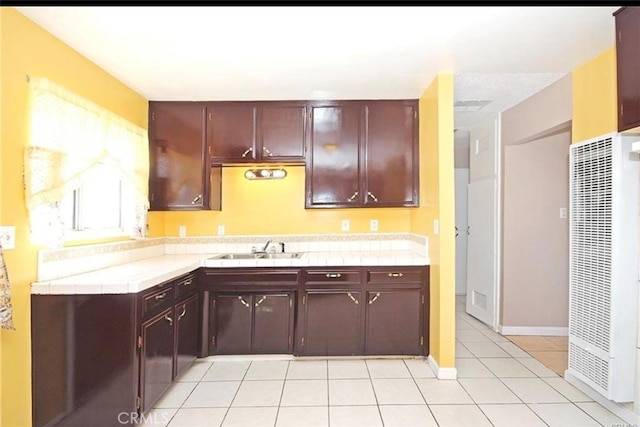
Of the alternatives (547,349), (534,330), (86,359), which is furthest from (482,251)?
(86,359)

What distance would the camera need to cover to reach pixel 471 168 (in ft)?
14.4

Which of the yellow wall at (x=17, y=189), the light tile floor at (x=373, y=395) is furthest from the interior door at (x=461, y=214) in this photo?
the yellow wall at (x=17, y=189)

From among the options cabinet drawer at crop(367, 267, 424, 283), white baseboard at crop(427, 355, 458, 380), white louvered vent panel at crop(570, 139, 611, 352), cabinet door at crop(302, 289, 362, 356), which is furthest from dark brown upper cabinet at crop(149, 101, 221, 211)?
white louvered vent panel at crop(570, 139, 611, 352)

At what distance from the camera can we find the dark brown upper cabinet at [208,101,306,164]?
329cm

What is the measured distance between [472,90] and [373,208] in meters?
1.36

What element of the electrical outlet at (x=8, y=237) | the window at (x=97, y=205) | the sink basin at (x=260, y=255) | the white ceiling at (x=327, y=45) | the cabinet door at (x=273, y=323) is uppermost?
the white ceiling at (x=327, y=45)

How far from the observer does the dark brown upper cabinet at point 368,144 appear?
129 inches

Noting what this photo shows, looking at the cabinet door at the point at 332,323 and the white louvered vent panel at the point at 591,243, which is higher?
the white louvered vent panel at the point at 591,243

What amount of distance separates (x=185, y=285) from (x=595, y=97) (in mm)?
3247

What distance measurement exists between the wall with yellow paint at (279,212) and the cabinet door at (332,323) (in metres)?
0.81

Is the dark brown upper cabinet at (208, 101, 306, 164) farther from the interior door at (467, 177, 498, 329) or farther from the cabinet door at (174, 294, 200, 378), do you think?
the interior door at (467, 177, 498, 329)

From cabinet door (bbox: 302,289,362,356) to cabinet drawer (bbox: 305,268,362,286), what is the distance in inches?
3.0

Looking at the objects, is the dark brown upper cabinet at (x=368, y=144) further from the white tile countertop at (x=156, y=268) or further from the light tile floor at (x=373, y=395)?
the light tile floor at (x=373, y=395)

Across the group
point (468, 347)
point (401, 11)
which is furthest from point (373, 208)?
point (401, 11)
